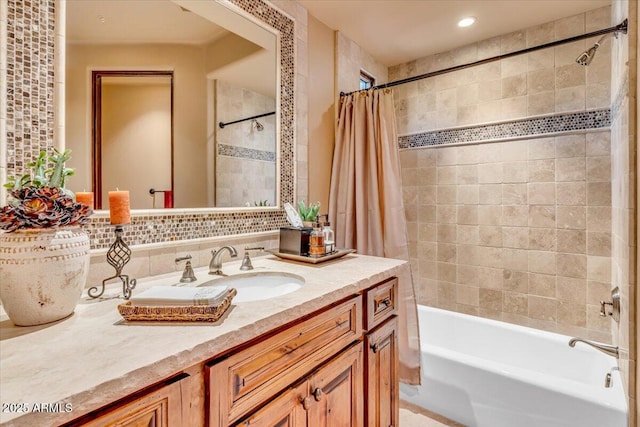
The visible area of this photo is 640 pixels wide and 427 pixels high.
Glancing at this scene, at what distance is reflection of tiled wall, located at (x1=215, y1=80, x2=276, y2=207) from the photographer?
1450 millimetres

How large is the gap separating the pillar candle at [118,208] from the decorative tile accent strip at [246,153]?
0.56 m

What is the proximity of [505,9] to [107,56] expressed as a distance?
2.23 metres

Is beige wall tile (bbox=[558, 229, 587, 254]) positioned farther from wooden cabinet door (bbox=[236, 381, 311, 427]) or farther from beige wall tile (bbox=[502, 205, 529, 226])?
wooden cabinet door (bbox=[236, 381, 311, 427])

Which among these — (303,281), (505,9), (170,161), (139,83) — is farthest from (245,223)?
(505,9)

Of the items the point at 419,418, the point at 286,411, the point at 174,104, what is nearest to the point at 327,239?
the point at 286,411

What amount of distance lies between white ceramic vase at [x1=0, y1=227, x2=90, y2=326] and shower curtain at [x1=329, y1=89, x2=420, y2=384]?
1.51 m

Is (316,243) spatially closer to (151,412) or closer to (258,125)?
(258,125)

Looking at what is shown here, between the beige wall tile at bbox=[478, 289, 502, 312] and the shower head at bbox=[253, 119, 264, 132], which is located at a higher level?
the shower head at bbox=[253, 119, 264, 132]

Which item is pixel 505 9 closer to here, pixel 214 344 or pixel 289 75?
pixel 289 75

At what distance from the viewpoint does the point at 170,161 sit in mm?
1272

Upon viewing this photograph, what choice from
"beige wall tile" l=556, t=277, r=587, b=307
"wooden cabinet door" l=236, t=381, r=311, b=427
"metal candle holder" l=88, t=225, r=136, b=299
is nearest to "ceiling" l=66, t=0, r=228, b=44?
"metal candle holder" l=88, t=225, r=136, b=299

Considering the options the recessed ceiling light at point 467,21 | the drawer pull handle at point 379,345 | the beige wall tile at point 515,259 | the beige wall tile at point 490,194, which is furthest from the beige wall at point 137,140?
the beige wall tile at point 515,259

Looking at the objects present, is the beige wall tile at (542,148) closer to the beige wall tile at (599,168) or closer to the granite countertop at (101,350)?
the beige wall tile at (599,168)

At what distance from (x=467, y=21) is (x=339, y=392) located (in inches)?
93.3
